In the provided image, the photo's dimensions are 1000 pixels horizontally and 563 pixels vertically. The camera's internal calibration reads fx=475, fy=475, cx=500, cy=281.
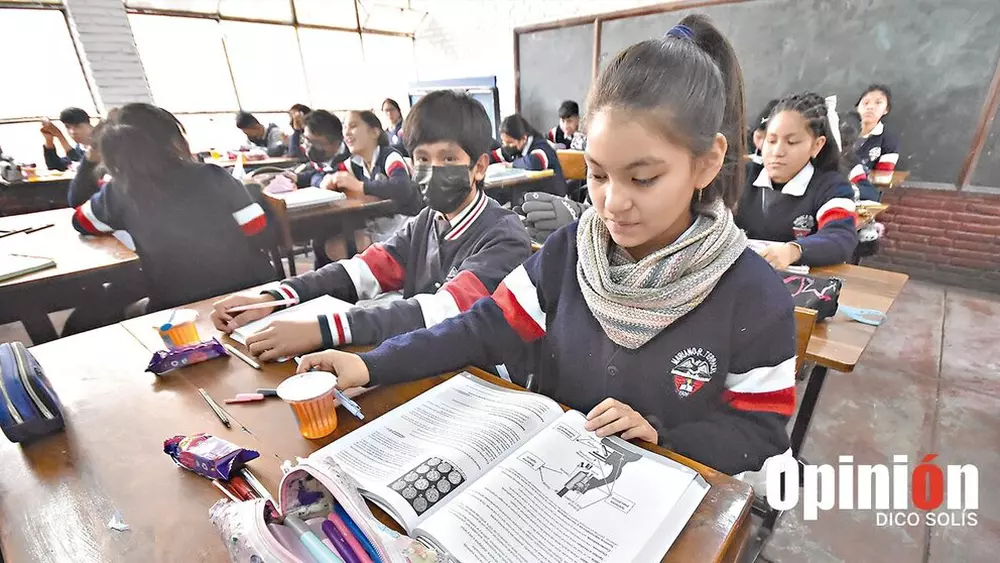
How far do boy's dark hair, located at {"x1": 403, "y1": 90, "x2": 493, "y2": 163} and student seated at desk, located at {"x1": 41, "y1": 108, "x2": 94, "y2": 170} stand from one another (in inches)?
160

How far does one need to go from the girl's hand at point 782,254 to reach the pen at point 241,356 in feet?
4.79

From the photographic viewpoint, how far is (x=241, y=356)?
3.19ft

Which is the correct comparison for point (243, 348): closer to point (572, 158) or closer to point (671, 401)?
point (671, 401)

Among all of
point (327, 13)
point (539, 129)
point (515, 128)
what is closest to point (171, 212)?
point (515, 128)

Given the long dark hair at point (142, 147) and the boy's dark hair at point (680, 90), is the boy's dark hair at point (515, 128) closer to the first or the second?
the long dark hair at point (142, 147)

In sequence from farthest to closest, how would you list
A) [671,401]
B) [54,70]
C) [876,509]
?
[54,70]
[876,509]
[671,401]

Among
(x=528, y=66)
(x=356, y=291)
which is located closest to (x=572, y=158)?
(x=528, y=66)

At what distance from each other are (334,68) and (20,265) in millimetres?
6169

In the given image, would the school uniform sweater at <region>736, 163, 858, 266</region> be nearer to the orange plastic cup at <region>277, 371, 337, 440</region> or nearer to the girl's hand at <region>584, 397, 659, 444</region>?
the girl's hand at <region>584, 397, 659, 444</region>

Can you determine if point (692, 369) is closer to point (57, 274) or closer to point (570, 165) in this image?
point (57, 274)

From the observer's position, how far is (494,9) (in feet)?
19.8

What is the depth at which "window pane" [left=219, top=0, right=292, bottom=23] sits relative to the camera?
581 centimetres

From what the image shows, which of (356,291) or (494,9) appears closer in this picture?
(356,291)

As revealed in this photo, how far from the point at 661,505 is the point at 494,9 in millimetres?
6610
